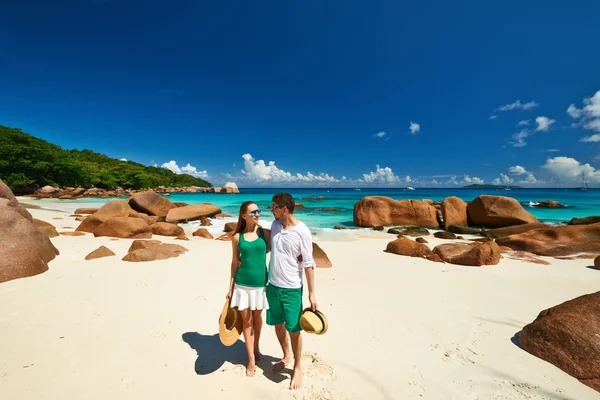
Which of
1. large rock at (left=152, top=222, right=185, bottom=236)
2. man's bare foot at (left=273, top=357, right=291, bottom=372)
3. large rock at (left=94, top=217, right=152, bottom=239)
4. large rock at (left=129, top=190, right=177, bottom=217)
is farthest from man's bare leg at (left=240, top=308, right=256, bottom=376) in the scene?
large rock at (left=129, top=190, right=177, bottom=217)

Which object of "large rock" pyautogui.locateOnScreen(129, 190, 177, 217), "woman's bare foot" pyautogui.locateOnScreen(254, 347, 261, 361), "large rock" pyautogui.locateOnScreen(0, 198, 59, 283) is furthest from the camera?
"large rock" pyautogui.locateOnScreen(129, 190, 177, 217)

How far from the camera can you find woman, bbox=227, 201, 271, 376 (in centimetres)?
269

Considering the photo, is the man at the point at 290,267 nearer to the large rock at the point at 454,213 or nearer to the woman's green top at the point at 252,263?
the woman's green top at the point at 252,263

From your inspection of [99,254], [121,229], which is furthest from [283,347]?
[121,229]

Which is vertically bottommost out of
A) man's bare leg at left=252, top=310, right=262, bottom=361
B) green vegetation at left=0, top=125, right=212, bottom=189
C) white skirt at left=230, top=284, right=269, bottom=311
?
man's bare leg at left=252, top=310, right=262, bottom=361

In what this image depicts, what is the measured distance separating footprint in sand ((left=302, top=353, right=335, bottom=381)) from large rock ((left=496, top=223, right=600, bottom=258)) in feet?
33.5

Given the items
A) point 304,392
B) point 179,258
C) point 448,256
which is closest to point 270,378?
point 304,392

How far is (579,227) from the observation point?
32.8 feet

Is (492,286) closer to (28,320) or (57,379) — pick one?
(57,379)

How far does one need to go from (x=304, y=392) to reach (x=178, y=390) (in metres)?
1.19

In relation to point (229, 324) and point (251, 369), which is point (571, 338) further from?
point (229, 324)

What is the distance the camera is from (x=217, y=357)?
3.07m

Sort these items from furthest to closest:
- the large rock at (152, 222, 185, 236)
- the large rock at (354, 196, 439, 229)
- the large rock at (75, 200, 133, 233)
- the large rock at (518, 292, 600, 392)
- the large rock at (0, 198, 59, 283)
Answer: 1. the large rock at (354, 196, 439, 229)
2. the large rock at (152, 222, 185, 236)
3. the large rock at (75, 200, 133, 233)
4. the large rock at (0, 198, 59, 283)
5. the large rock at (518, 292, 600, 392)

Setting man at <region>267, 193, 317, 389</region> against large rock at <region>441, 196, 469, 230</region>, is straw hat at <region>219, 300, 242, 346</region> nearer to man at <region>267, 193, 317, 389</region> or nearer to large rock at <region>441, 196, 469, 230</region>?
man at <region>267, 193, 317, 389</region>
